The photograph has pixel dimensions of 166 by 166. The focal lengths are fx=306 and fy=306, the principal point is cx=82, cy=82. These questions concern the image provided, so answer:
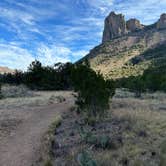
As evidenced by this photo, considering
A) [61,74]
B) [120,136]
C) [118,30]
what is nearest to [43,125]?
[120,136]

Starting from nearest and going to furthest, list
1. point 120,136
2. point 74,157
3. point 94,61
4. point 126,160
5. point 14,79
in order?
point 126,160 → point 74,157 → point 120,136 → point 14,79 → point 94,61

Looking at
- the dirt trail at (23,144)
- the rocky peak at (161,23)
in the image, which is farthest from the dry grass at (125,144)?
the rocky peak at (161,23)

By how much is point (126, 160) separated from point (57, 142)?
363cm

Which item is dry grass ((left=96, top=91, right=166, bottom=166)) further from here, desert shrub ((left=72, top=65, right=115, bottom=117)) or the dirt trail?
desert shrub ((left=72, top=65, right=115, bottom=117))

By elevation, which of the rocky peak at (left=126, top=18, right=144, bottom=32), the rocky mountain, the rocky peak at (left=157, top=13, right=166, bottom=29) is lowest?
the rocky mountain

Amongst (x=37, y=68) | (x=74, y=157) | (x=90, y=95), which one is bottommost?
(x=74, y=157)

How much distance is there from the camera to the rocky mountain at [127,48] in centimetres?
11859

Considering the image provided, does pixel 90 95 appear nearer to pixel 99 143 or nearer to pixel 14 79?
pixel 99 143

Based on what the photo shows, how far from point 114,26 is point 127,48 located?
44.2 m

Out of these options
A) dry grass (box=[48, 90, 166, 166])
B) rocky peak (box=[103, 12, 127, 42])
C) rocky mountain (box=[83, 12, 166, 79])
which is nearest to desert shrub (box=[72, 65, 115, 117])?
dry grass (box=[48, 90, 166, 166])

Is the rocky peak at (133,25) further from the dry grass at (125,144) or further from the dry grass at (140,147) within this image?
the dry grass at (140,147)

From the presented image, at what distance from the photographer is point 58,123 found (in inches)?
618

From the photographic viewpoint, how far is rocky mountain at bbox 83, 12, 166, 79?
11859 cm

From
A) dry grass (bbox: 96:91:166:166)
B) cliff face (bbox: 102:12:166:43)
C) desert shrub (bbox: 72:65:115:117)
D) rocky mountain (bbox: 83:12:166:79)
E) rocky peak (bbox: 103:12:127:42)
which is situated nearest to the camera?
dry grass (bbox: 96:91:166:166)
